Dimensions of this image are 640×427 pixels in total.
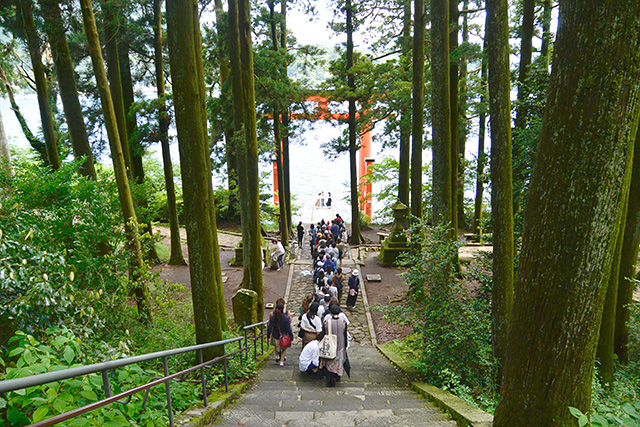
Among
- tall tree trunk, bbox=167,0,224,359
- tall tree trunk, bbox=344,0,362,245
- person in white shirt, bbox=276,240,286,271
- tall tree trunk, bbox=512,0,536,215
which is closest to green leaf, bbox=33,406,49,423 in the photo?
tall tree trunk, bbox=167,0,224,359

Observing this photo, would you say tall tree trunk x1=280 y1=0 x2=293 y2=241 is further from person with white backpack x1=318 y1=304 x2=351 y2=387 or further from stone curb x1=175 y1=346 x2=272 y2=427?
stone curb x1=175 y1=346 x2=272 y2=427

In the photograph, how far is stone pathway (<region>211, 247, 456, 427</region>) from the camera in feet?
14.2

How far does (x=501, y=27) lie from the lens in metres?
5.76

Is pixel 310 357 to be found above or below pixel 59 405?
below

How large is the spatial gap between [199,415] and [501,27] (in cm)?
643

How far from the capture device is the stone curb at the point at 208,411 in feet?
12.4

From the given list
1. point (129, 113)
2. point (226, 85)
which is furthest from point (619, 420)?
point (129, 113)

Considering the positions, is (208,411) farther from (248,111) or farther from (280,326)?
(248,111)

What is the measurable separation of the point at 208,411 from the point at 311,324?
3.25m

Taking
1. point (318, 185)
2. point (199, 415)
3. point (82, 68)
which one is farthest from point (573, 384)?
point (318, 185)

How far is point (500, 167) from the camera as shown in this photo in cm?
595

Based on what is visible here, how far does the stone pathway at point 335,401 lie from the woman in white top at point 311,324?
65 centimetres

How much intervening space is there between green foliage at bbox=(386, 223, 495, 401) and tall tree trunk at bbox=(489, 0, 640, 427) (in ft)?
9.44

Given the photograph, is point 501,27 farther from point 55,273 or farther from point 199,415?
point 55,273
